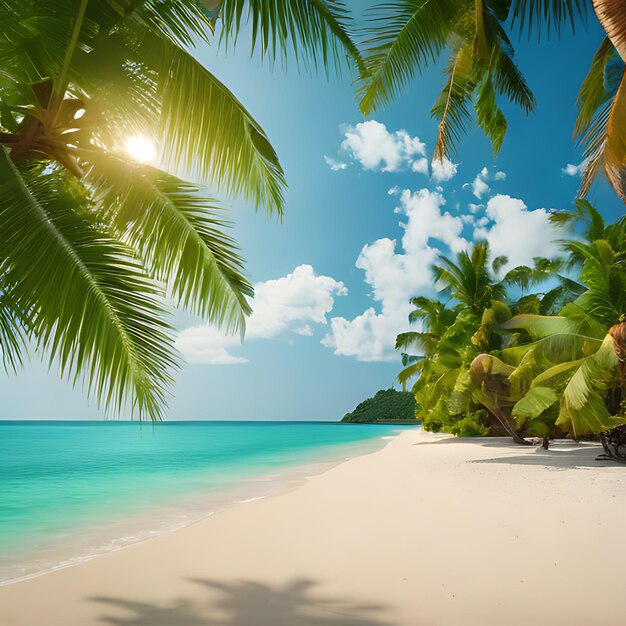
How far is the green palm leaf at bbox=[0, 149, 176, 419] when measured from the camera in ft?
10.6

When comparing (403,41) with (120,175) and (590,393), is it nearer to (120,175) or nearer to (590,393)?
(120,175)

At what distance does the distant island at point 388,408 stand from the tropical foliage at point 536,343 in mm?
66062

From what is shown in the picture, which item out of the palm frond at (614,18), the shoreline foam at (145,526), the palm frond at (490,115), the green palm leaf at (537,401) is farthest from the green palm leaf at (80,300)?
the green palm leaf at (537,401)

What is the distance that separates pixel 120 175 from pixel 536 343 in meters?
9.30

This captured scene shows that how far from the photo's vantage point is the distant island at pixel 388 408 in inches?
3584

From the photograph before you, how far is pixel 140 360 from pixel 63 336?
0.49 meters

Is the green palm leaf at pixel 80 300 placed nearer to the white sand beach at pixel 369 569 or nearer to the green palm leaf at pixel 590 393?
the white sand beach at pixel 369 569

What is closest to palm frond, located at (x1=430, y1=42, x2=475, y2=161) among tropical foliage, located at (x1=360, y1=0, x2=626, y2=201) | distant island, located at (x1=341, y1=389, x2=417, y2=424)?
tropical foliage, located at (x1=360, y1=0, x2=626, y2=201)

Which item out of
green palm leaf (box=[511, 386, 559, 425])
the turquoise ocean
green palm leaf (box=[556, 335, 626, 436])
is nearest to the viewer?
the turquoise ocean

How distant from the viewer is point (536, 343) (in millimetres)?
10945

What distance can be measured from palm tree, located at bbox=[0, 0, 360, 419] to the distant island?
83697 mm

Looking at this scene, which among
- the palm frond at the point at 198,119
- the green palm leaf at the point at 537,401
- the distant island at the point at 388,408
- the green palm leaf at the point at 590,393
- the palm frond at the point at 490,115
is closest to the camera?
the palm frond at the point at 198,119

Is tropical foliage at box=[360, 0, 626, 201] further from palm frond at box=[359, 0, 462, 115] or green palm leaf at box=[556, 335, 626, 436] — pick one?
green palm leaf at box=[556, 335, 626, 436]

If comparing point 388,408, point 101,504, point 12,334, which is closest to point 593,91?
point 12,334
